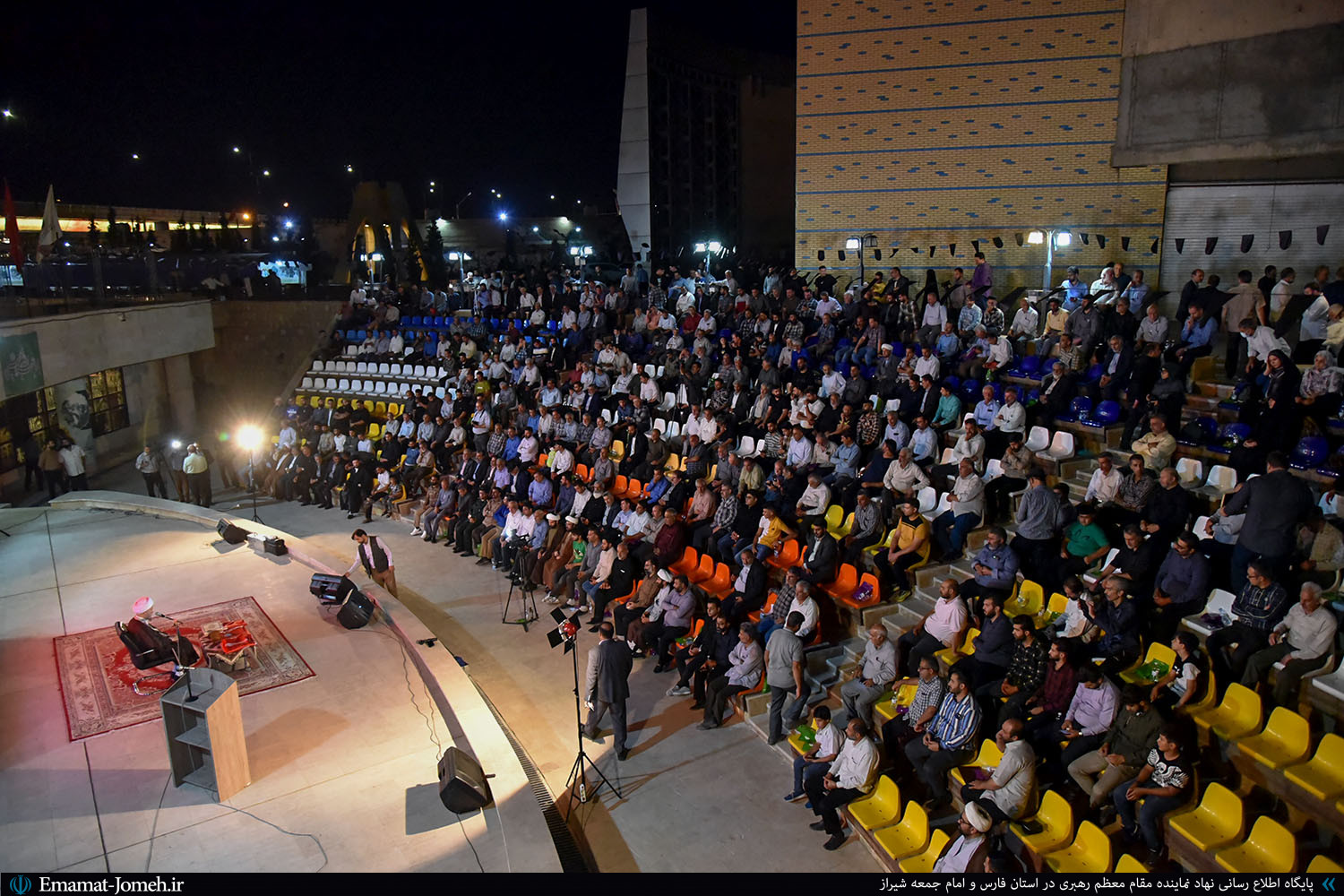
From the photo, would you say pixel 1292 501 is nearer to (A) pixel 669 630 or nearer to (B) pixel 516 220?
(A) pixel 669 630

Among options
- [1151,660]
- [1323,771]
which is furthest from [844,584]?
[1323,771]

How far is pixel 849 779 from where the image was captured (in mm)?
6895

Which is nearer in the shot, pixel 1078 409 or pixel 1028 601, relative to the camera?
pixel 1028 601

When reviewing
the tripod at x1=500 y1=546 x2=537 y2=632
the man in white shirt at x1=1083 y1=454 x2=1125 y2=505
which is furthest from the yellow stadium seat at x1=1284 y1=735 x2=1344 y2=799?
the tripod at x1=500 y1=546 x2=537 y2=632

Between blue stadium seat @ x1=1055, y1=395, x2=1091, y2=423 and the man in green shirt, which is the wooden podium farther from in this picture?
blue stadium seat @ x1=1055, y1=395, x2=1091, y2=423

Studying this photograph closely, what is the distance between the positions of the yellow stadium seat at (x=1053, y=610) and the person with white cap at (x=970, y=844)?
2.54 metres

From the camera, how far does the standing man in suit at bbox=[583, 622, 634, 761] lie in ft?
26.8

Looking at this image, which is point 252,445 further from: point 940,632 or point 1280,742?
point 1280,742

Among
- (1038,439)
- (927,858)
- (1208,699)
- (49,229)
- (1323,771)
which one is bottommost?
(927,858)

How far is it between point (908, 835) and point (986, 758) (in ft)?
2.81

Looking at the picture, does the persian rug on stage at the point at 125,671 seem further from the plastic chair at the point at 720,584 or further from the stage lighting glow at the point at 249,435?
the stage lighting glow at the point at 249,435

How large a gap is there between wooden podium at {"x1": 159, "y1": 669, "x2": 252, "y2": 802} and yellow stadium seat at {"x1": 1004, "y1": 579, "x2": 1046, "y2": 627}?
6587 mm

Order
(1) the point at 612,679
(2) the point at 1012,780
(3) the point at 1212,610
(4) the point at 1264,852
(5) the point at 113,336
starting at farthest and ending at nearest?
(5) the point at 113,336, (1) the point at 612,679, (3) the point at 1212,610, (2) the point at 1012,780, (4) the point at 1264,852
